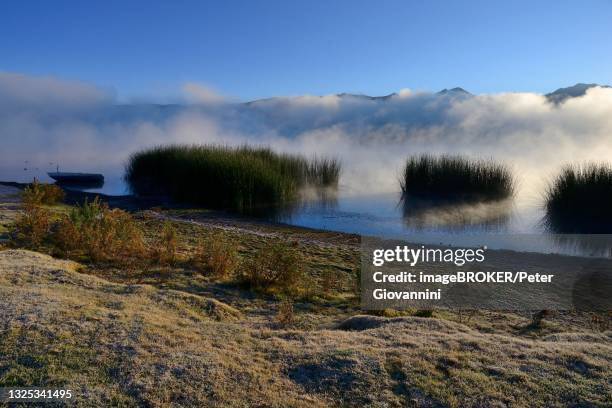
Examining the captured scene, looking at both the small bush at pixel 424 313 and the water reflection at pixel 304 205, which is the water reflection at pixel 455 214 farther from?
the small bush at pixel 424 313

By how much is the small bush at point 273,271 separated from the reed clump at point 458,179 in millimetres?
10426

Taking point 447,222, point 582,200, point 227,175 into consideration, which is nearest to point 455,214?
point 447,222

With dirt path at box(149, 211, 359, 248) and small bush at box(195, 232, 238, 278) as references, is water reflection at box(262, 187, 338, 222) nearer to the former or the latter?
dirt path at box(149, 211, 359, 248)

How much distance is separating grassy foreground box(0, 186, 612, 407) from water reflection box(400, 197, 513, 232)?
6.21m

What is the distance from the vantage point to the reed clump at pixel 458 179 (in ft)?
49.9

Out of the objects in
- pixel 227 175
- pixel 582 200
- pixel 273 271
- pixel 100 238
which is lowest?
pixel 273 271

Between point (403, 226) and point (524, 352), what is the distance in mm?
7815

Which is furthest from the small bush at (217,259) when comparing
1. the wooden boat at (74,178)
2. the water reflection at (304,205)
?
the wooden boat at (74,178)

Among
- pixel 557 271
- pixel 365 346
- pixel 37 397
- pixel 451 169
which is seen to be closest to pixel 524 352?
pixel 365 346

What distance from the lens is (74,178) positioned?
60.3 ft

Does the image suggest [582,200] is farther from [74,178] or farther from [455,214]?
[74,178]

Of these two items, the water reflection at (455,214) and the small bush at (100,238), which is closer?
the small bush at (100,238)

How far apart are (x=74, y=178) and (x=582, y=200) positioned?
16.1 metres

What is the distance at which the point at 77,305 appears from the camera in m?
3.74
